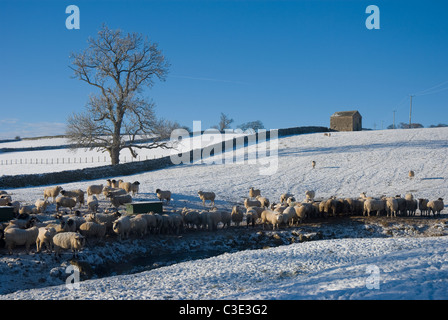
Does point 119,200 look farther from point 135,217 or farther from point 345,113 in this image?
point 345,113

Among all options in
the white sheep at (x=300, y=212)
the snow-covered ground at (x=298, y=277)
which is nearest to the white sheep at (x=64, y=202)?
the snow-covered ground at (x=298, y=277)

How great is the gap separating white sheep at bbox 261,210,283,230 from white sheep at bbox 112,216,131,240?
692 centimetres

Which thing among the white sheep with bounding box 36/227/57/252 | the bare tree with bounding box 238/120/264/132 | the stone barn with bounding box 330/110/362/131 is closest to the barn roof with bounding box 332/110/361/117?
the stone barn with bounding box 330/110/362/131

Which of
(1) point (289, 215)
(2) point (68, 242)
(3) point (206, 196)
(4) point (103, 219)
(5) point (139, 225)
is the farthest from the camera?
(3) point (206, 196)

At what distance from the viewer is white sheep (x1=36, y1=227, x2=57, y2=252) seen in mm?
14414

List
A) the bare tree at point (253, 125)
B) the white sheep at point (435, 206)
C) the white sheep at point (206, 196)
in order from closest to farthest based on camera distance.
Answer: the white sheep at point (435, 206) → the white sheep at point (206, 196) → the bare tree at point (253, 125)

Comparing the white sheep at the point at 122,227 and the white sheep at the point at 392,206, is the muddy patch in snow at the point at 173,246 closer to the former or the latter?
the white sheep at the point at 122,227

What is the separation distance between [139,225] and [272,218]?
6.56 m

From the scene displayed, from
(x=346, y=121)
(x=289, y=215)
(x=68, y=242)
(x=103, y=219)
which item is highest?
→ (x=346, y=121)

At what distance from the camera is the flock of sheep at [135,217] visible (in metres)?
14.6

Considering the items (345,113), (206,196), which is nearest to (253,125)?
(345,113)

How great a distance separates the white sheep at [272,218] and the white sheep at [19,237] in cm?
1062

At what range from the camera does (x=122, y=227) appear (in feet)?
Answer: 55.2
